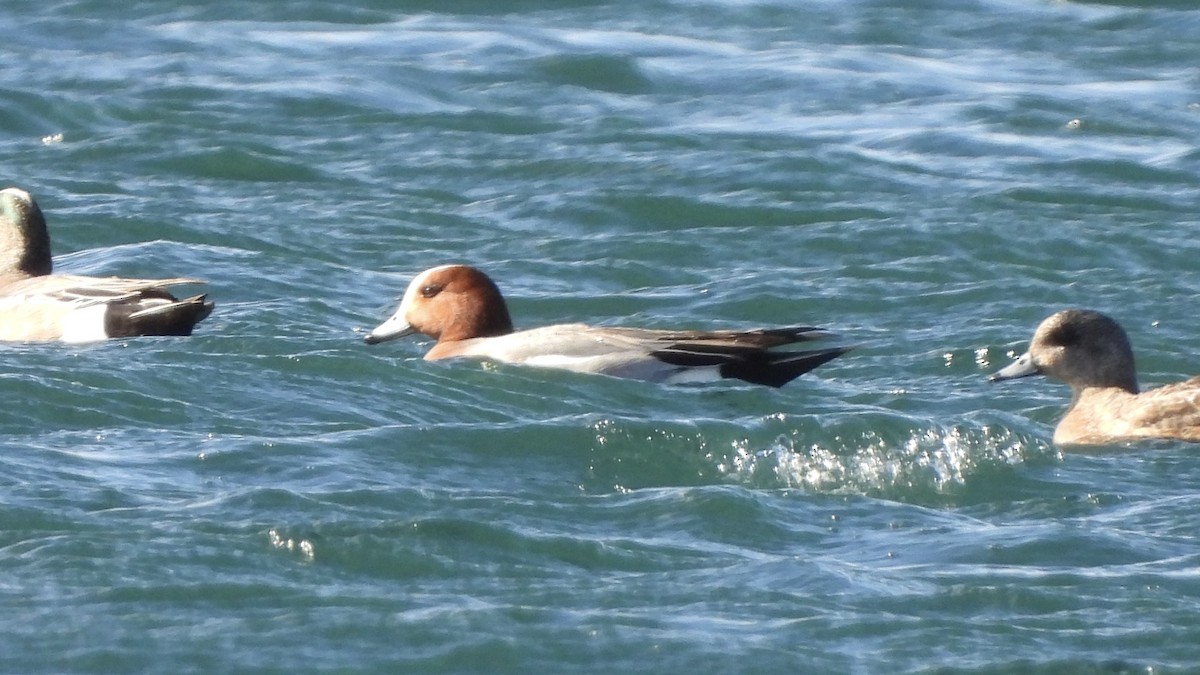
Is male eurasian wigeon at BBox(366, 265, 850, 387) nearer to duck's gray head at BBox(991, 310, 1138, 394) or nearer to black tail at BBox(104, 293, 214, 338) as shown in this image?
duck's gray head at BBox(991, 310, 1138, 394)

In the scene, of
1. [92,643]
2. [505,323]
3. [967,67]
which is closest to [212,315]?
[505,323]

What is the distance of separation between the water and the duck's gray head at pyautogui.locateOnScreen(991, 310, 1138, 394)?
302 mm

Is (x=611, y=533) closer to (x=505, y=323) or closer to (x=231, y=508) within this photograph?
(x=231, y=508)

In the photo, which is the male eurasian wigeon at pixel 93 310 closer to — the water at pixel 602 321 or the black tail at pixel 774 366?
the water at pixel 602 321

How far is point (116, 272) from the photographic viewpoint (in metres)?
13.7

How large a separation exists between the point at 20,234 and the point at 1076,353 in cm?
578

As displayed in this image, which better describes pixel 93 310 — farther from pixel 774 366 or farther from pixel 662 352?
pixel 774 366

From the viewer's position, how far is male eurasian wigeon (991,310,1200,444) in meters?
10.2

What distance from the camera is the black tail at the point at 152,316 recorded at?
11.4 metres

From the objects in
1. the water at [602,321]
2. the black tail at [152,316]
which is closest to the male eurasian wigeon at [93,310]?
the black tail at [152,316]

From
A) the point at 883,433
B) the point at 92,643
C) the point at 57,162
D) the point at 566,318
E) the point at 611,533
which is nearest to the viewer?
the point at 92,643

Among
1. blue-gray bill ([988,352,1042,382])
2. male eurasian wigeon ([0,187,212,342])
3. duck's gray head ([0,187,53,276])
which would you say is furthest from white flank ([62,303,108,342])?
blue-gray bill ([988,352,1042,382])

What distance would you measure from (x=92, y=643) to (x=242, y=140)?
10.8 metres

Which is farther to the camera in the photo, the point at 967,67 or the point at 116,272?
the point at 967,67
